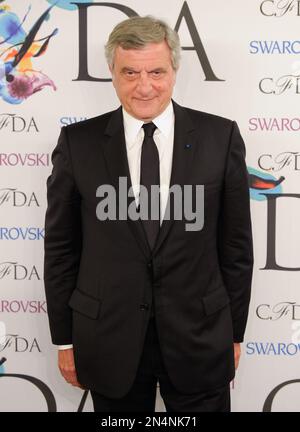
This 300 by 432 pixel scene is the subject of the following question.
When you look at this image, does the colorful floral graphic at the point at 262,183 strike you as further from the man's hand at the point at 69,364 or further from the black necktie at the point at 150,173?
the man's hand at the point at 69,364

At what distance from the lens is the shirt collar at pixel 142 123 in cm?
165

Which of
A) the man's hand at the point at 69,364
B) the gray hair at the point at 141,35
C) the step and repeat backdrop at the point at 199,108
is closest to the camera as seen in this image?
the gray hair at the point at 141,35

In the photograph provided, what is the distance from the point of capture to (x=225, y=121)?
1.70 m

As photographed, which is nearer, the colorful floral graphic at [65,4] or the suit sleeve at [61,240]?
the suit sleeve at [61,240]

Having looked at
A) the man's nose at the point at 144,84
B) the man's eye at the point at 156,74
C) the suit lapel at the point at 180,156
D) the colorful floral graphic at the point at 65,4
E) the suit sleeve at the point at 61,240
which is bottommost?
the suit sleeve at the point at 61,240

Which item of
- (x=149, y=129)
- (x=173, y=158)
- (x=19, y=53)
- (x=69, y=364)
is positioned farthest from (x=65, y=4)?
(x=69, y=364)

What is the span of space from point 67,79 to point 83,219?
2.18 ft

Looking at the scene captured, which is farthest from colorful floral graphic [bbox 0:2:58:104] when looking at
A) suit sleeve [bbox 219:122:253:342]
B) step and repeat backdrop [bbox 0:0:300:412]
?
suit sleeve [bbox 219:122:253:342]

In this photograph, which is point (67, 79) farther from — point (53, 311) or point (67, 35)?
point (53, 311)

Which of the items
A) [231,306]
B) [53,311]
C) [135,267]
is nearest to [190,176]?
[135,267]

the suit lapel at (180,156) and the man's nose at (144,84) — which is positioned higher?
the man's nose at (144,84)

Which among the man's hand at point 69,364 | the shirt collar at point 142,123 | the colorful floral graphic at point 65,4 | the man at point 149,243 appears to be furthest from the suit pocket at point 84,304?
the colorful floral graphic at point 65,4

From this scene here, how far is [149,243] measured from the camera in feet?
5.22

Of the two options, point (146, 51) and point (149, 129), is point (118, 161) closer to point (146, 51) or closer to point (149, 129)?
point (149, 129)
